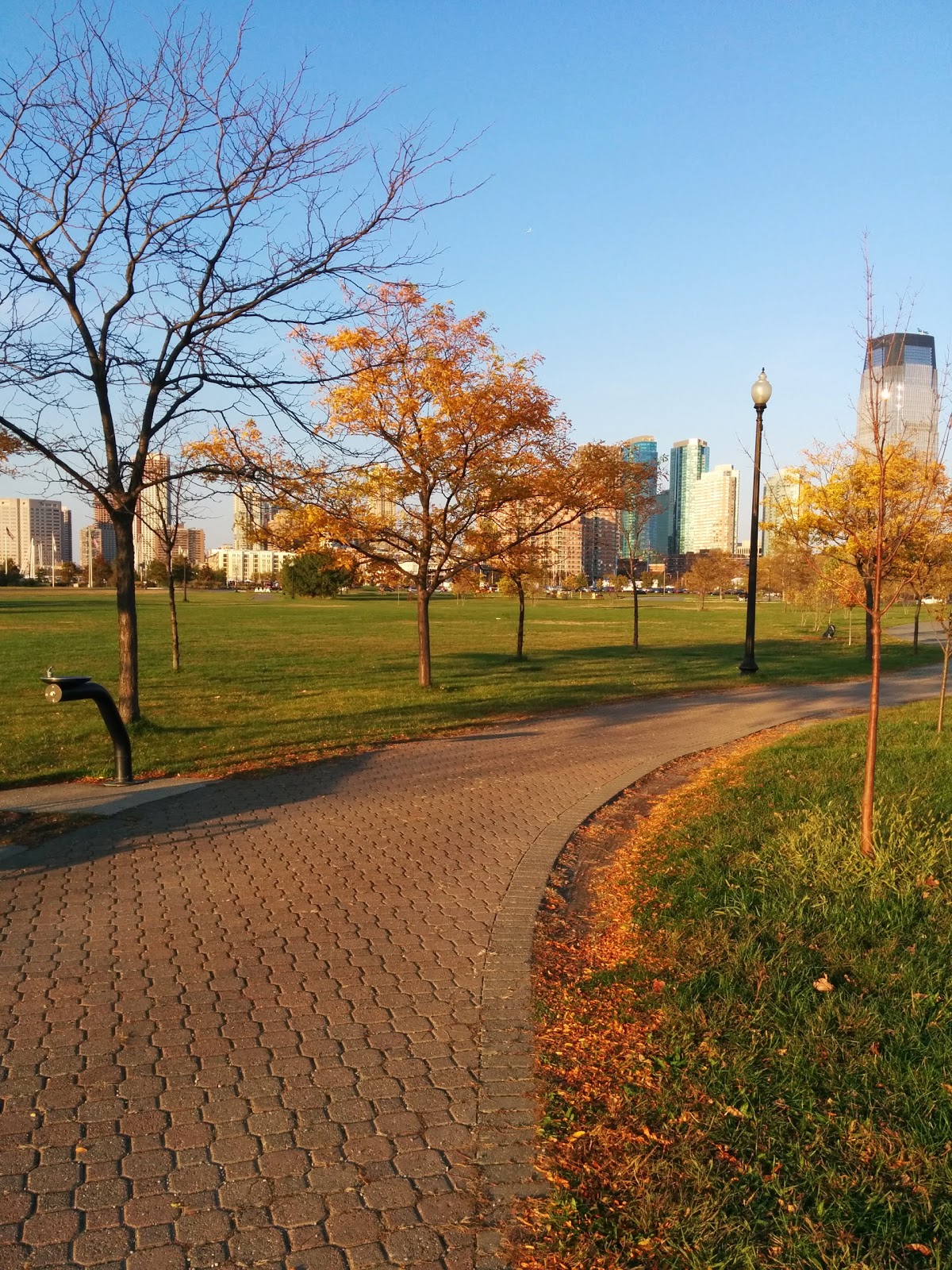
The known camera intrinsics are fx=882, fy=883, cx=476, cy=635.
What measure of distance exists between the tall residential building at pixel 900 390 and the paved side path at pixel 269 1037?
3.87 metres

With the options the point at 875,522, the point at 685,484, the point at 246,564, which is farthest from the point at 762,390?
the point at 246,564

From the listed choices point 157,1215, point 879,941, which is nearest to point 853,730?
point 879,941

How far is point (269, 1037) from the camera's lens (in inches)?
151

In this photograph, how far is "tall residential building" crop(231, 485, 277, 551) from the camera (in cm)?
A: 974

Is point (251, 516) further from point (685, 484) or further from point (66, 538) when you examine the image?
point (66, 538)

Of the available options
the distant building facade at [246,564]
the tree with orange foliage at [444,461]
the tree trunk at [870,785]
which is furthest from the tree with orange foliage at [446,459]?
the distant building facade at [246,564]

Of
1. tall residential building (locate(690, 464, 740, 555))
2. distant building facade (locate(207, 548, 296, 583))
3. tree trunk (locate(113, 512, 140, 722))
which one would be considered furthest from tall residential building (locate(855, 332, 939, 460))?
distant building facade (locate(207, 548, 296, 583))

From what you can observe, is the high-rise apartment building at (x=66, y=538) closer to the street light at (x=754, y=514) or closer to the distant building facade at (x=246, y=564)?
the distant building facade at (x=246, y=564)

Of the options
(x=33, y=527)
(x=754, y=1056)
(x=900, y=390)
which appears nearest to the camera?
(x=754, y=1056)

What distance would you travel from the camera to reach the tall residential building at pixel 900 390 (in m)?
6.02

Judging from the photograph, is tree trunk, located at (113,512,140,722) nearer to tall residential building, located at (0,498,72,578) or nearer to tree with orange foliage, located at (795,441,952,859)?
tree with orange foliage, located at (795,441,952,859)

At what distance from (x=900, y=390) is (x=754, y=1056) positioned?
197 inches

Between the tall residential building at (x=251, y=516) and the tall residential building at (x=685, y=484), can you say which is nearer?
the tall residential building at (x=251, y=516)

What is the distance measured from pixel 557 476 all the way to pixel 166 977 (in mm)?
13167
